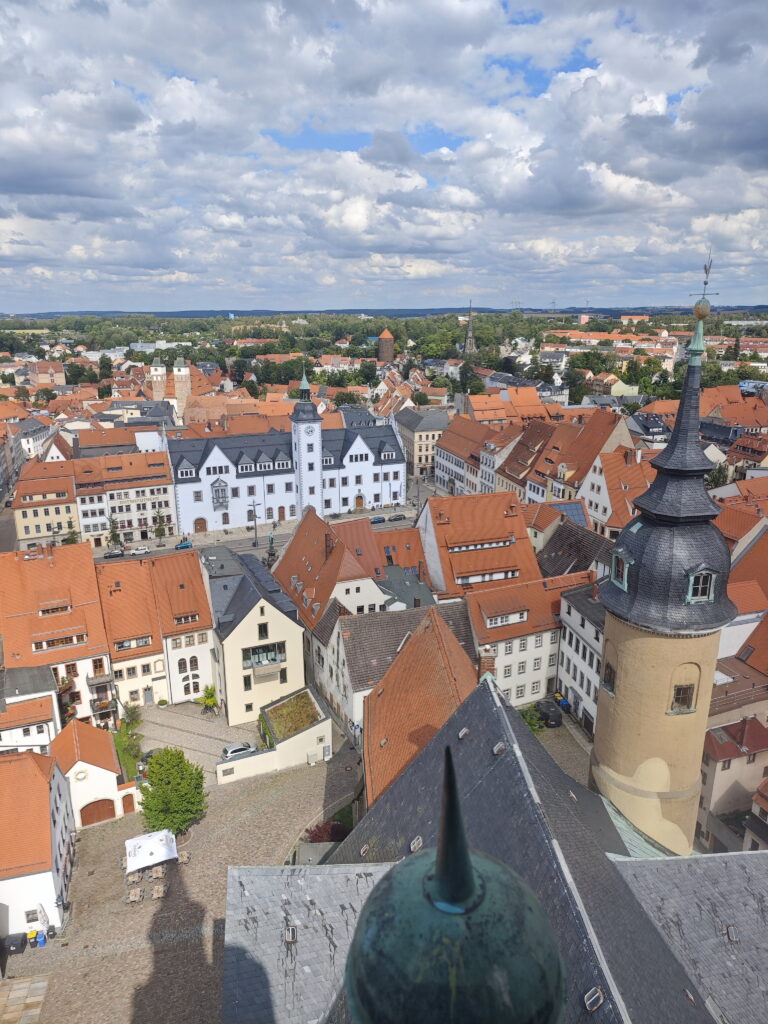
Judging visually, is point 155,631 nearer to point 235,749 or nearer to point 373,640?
point 235,749

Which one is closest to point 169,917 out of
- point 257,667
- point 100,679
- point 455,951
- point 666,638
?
point 257,667

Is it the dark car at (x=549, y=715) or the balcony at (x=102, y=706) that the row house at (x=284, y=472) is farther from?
the dark car at (x=549, y=715)

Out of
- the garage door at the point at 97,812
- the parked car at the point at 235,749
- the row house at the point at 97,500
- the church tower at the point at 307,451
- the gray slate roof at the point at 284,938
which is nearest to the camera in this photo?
the gray slate roof at the point at 284,938

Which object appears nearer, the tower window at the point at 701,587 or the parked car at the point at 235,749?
the tower window at the point at 701,587

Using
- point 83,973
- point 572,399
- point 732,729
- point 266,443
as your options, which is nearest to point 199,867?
point 83,973

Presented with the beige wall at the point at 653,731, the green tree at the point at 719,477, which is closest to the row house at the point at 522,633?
the beige wall at the point at 653,731

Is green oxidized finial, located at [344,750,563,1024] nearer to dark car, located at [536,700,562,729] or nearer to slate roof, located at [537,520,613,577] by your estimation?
dark car, located at [536,700,562,729]
